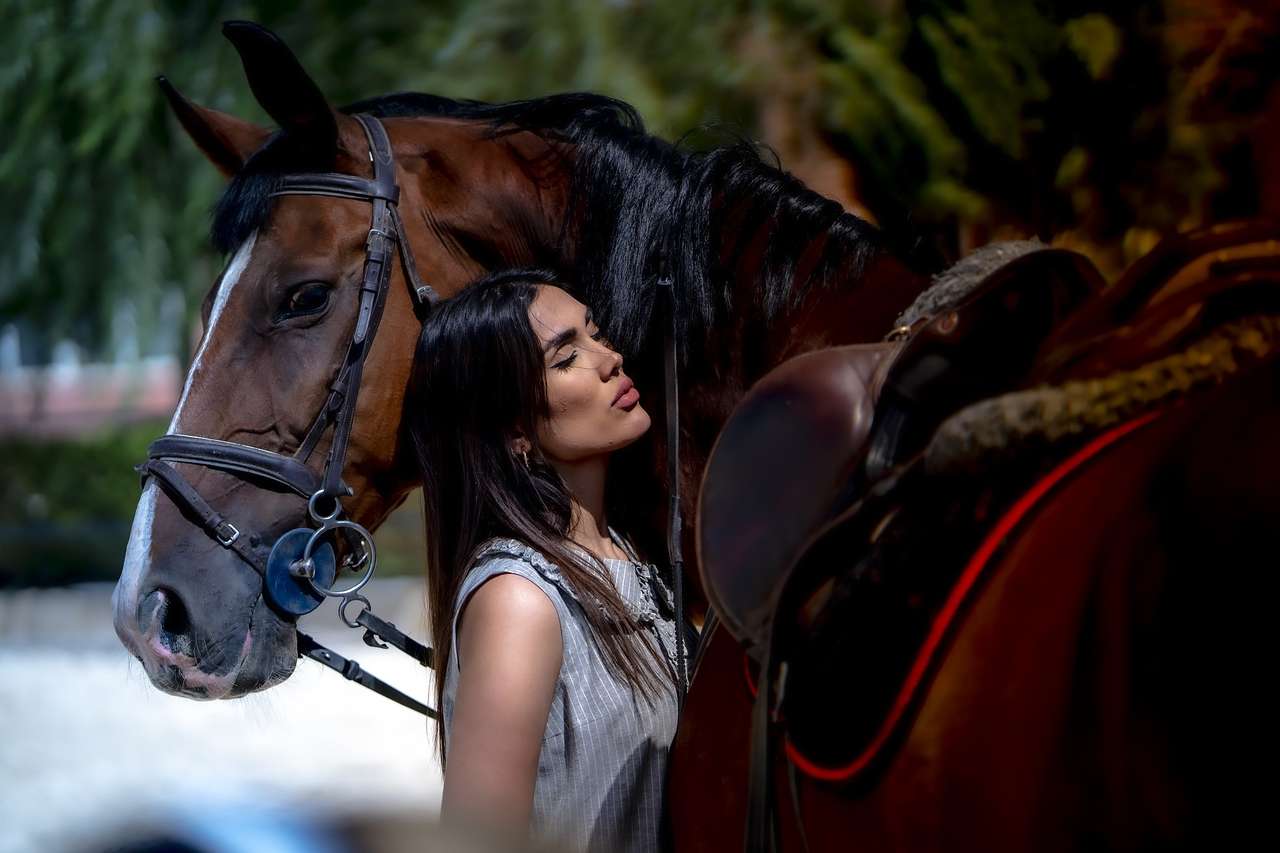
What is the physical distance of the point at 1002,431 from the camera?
3.66 ft

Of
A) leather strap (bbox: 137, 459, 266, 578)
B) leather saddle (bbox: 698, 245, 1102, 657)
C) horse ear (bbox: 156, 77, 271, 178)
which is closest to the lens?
leather saddle (bbox: 698, 245, 1102, 657)

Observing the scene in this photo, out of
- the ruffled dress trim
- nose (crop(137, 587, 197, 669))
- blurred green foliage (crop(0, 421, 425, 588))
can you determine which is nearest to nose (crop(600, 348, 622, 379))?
the ruffled dress trim

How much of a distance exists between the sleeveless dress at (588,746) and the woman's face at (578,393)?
0.61 ft

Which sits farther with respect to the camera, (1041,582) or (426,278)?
(426,278)

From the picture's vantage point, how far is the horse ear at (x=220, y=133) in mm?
2258

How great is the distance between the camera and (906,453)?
1.29 m

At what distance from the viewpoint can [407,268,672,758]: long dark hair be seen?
176 centimetres

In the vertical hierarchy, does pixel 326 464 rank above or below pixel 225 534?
above

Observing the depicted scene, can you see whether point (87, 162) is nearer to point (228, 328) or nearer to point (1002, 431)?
point (228, 328)

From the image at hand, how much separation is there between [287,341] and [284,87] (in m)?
0.41

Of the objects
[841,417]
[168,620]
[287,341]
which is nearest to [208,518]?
[168,620]

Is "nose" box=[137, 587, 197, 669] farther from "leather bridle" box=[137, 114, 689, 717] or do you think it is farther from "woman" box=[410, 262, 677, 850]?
"woman" box=[410, 262, 677, 850]

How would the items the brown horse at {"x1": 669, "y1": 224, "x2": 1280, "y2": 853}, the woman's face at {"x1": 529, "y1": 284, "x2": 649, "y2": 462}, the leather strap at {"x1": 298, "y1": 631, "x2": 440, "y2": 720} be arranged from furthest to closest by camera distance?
1. the leather strap at {"x1": 298, "y1": 631, "x2": 440, "y2": 720}
2. the woman's face at {"x1": 529, "y1": 284, "x2": 649, "y2": 462}
3. the brown horse at {"x1": 669, "y1": 224, "x2": 1280, "y2": 853}

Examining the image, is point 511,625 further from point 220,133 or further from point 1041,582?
point 220,133
